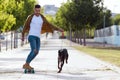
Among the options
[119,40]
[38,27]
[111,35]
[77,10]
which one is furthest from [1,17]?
[111,35]

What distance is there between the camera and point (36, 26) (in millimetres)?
16250

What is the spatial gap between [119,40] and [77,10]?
15.6m

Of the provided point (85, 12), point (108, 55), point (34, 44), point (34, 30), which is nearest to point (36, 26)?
point (34, 30)

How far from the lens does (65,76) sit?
593 inches

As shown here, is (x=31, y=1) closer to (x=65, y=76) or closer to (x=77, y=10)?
(x=77, y=10)

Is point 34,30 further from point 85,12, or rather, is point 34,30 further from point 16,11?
point 85,12

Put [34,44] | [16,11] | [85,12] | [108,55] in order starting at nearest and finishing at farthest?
1. [34,44]
2. [108,55]
3. [16,11]
4. [85,12]

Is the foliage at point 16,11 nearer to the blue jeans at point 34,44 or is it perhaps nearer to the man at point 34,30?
the man at point 34,30

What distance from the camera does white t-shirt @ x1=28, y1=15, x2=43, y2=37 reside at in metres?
16.2

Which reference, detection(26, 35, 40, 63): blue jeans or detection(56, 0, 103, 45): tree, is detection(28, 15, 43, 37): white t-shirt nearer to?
detection(26, 35, 40, 63): blue jeans

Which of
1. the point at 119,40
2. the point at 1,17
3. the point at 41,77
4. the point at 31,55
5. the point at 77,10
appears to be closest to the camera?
the point at 41,77

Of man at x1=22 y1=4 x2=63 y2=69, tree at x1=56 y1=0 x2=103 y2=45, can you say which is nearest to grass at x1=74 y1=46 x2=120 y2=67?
man at x1=22 y1=4 x2=63 y2=69

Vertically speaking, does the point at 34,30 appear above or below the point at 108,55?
above

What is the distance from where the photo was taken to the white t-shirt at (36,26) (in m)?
16.2
